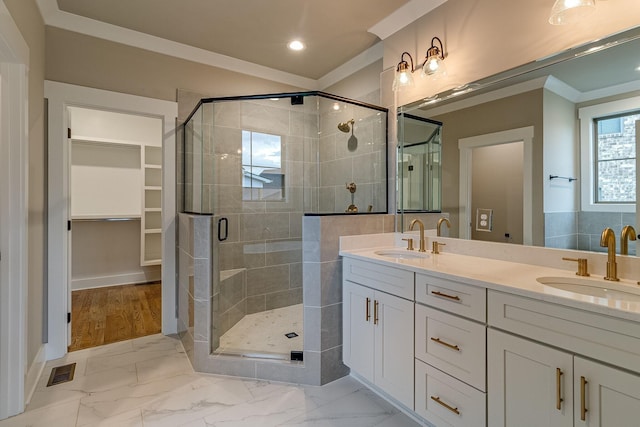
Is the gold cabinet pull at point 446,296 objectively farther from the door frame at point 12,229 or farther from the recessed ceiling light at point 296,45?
the recessed ceiling light at point 296,45

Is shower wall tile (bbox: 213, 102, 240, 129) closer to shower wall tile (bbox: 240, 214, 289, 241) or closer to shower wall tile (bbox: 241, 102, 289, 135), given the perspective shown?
shower wall tile (bbox: 241, 102, 289, 135)

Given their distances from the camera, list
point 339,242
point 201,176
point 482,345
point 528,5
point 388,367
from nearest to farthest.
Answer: point 482,345 < point 528,5 < point 388,367 < point 339,242 < point 201,176

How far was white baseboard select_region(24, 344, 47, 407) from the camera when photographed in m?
1.85

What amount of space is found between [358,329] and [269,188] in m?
1.70

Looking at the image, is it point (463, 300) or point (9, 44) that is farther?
point (9, 44)

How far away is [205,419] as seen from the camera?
5.54ft

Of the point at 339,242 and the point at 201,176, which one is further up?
the point at 201,176

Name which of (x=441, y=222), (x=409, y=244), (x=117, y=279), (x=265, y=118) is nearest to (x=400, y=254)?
(x=409, y=244)

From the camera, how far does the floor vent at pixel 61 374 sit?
6.76 ft

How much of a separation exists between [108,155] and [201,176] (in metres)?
2.42

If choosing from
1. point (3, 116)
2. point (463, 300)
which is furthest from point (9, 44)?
point (463, 300)

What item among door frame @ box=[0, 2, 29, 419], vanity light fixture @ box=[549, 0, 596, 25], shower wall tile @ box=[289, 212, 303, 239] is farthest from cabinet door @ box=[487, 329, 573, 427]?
door frame @ box=[0, 2, 29, 419]

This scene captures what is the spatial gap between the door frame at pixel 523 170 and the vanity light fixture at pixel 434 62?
0.50 metres

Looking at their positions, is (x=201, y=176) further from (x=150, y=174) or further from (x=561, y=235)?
(x=561, y=235)
